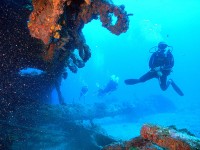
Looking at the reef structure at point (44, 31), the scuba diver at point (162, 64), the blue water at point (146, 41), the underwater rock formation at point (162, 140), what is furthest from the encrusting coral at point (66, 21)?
the blue water at point (146, 41)

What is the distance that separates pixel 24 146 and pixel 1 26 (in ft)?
14.1

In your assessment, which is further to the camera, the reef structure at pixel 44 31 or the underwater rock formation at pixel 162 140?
the reef structure at pixel 44 31

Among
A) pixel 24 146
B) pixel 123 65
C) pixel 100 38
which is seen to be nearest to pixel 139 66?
pixel 123 65

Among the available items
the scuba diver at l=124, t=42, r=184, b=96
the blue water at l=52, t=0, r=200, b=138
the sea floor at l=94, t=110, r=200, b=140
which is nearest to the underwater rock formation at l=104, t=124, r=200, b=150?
the scuba diver at l=124, t=42, r=184, b=96

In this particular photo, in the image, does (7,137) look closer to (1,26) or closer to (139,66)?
(1,26)

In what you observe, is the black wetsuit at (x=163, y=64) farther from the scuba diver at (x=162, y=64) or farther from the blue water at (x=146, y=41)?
the blue water at (x=146, y=41)

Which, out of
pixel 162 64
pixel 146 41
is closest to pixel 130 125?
pixel 162 64

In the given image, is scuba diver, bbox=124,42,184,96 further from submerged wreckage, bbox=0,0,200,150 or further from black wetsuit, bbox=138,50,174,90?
submerged wreckage, bbox=0,0,200,150

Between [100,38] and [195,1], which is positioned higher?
[100,38]

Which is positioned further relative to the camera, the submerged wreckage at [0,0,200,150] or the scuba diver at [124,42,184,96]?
the scuba diver at [124,42,184,96]

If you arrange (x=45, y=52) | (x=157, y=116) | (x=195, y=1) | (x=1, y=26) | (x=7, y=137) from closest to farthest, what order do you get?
(x=1, y=26), (x=45, y=52), (x=7, y=137), (x=157, y=116), (x=195, y=1)

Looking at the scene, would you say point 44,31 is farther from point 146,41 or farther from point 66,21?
point 146,41

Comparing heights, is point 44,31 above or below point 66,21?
below

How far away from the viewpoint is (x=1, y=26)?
470 centimetres
